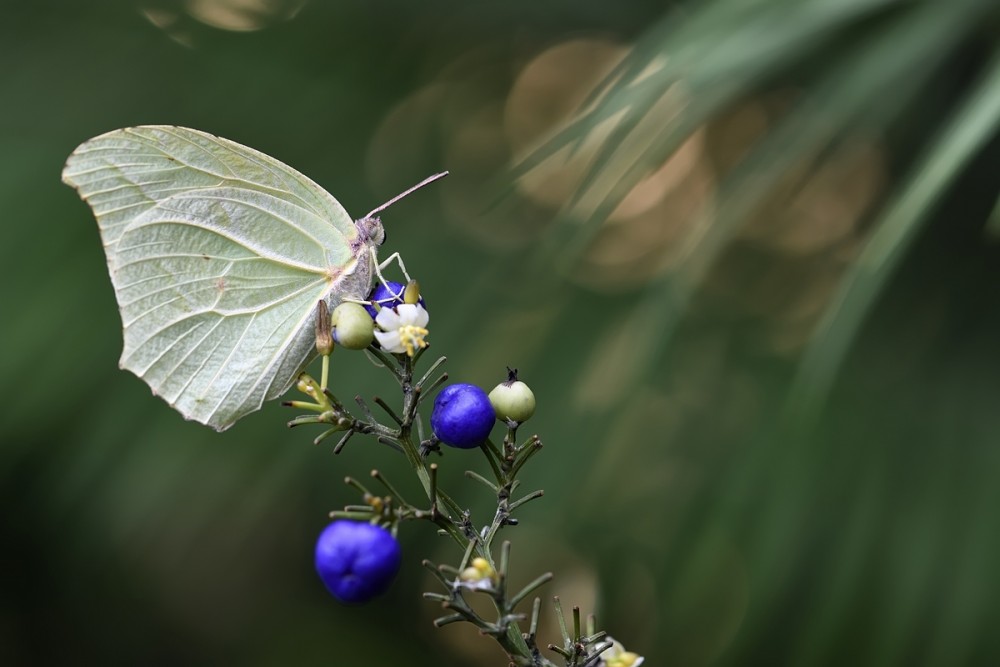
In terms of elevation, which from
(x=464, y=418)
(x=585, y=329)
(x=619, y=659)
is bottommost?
(x=585, y=329)

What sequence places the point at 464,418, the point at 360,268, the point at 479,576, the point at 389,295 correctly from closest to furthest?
the point at 479,576, the point at 464,418, the point at 389,295, the point at 360,268

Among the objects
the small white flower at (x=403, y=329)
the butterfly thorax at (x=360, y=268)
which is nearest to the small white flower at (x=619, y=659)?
the small white flower at (x=403, y=329)

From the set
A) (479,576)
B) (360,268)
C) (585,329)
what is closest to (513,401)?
(479,576)

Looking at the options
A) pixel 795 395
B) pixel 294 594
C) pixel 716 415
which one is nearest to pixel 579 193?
pixel 795 395

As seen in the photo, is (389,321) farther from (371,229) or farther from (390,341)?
(371,229)

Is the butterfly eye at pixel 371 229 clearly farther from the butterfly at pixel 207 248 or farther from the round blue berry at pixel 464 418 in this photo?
the round blue berry at pixel 464 418

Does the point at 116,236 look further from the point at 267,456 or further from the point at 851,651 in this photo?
the point at 851,651
